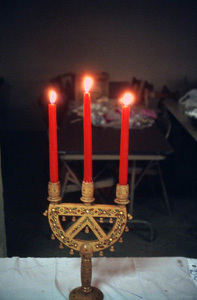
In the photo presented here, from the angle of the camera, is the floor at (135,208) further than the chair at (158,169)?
No

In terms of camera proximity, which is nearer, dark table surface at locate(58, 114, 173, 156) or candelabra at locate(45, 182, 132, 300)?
candelabra at locate(45, 182, 132, 300)

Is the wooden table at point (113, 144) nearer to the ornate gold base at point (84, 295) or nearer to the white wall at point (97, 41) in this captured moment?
the ornate gold base at point (84, 295)

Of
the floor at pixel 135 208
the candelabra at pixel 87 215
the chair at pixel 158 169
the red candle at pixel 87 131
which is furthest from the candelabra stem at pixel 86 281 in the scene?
the chair at pixel 158 169

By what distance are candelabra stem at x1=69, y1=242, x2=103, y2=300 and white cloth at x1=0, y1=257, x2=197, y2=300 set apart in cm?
7

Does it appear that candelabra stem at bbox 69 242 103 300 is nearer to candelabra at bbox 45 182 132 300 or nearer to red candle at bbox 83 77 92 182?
candelabra at bbox 45 182 132 300

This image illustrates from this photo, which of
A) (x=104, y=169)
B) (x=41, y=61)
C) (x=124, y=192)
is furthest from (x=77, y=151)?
(x=41, y=61)

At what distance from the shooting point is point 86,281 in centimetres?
87

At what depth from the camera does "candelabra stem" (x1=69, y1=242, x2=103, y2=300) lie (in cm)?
84

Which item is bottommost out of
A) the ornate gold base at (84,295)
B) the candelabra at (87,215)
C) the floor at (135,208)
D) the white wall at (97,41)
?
the floor at (135,208)

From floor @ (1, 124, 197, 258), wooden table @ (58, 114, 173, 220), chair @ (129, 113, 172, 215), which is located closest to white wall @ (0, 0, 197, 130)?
floor @ (1, 124, 197, 258)

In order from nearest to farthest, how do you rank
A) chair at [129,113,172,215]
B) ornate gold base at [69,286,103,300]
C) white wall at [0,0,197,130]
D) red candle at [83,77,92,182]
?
red candle at [83,77,92,182], ornate gold base at [69,286,103,300], chair at [129,113,172,215], white wall at [0,0,197,130]

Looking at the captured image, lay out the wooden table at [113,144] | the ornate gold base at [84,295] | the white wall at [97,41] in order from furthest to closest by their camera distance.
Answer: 1. the white wall at [97,41]
2. the wooden table at [113,144]
3. the ornate gold base at [84,295]

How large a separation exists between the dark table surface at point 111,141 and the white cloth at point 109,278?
1483mm

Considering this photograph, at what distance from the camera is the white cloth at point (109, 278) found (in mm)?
976
